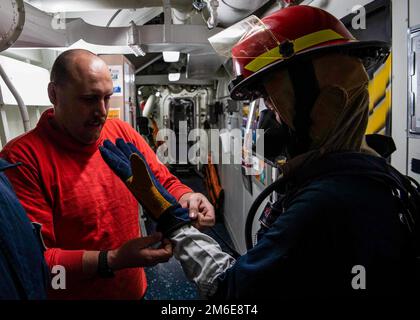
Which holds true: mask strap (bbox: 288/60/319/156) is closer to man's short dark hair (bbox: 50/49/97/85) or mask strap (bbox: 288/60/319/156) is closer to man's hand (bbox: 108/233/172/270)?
man's hand (bbox: 108/233/172/270)

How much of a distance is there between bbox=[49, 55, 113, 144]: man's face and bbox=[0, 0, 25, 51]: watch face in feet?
1.04

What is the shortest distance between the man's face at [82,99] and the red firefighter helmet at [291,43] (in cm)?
75

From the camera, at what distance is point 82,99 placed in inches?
57.9

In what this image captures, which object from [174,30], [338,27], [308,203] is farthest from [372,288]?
[174,30]

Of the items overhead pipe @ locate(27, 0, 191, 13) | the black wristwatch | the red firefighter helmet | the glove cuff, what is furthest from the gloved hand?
overhead pipe @ locate(27, 0, 191, 13)

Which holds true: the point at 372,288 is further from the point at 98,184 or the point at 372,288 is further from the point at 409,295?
the point at 98,184

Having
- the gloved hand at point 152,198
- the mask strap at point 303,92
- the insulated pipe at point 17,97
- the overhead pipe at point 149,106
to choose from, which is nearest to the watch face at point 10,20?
the insulated pipe at point 17,97

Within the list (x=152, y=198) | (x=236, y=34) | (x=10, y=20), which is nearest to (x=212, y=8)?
(x=236, y=34)

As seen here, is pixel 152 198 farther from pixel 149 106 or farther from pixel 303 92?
pixel 149 106

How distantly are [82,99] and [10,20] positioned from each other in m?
0.54

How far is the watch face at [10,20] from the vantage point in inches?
56.9

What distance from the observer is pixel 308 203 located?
783 millimetres

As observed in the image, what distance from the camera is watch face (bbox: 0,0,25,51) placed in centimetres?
145

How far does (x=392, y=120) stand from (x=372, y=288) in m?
0.87
